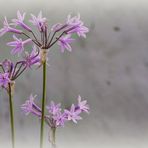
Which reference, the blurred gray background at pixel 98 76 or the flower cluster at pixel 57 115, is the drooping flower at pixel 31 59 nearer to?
the flower cluster at pixel 57 115

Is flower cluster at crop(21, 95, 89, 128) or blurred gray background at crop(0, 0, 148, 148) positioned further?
blurred gray background at crop(0, 0, 148, 148)

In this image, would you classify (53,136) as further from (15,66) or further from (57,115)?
(15,66)

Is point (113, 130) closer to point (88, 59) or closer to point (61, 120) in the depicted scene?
point (88, 59)

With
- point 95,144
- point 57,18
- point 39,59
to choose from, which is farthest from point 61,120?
point 95,144

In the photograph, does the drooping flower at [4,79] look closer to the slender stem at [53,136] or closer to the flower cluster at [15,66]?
the flower cluster at [15,66]

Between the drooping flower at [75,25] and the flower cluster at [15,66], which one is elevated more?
the drooping flower at [75,25]

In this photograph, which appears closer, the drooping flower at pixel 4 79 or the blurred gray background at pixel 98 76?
the drooping flower at pixel 4 79

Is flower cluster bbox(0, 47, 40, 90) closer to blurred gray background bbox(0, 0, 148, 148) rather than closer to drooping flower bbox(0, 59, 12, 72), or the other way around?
drooping flower bbox(0, 59, 12, 72)

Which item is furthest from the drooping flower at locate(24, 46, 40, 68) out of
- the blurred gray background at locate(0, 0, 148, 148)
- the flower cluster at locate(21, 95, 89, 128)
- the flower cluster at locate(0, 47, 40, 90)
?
the blurred gray background at locate(0, 0, 148, 148)

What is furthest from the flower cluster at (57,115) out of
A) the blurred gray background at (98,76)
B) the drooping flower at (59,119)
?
the blurred gray background at (98,76)
